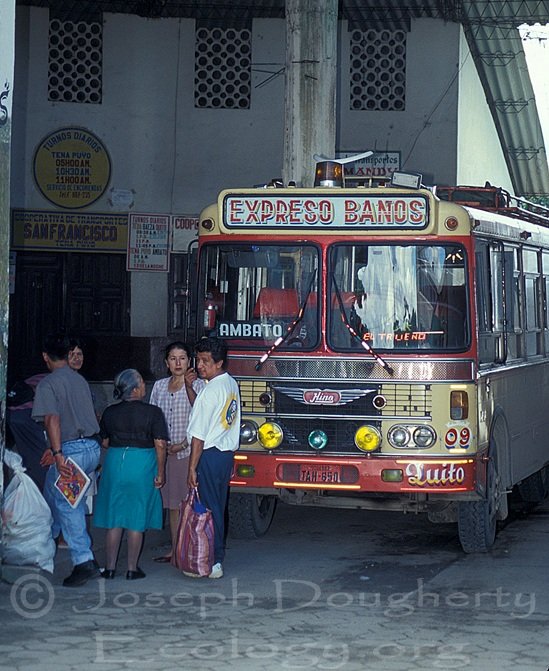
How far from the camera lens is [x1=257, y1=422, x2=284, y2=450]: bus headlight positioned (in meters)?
9.89

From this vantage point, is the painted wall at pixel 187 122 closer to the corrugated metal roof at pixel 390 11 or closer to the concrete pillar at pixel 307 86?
the corrugated metal roof at pixel 390 11

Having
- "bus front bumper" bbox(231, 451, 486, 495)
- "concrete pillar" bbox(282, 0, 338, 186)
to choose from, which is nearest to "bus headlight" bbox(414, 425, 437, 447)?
"bus front bumper" bbox(231, 451, 486, 495)

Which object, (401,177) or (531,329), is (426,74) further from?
(401,177)

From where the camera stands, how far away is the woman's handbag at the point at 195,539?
8.77 meters

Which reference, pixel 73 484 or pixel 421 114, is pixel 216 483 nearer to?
pixel 73 484

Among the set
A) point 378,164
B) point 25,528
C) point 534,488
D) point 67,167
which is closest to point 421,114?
point 378,164

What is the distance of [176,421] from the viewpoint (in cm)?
961

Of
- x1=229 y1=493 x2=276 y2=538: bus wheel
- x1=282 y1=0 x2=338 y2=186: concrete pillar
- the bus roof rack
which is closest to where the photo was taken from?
x1=229 y1=493 x2=276 y2=538: bus wheel

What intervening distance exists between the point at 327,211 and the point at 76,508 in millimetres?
2969

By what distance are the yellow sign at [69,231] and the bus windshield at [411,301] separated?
1216 cm

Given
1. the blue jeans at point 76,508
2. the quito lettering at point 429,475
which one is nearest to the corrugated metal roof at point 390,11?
the quito lettering at point 429,475

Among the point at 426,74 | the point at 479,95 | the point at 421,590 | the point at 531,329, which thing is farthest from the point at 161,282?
the point at 421,590

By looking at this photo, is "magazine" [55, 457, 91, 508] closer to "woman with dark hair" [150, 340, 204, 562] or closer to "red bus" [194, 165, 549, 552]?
"woman with dark hair" [150, 340, 204, 562]

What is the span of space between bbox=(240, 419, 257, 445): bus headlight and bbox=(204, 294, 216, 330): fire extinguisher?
0.82 metres
